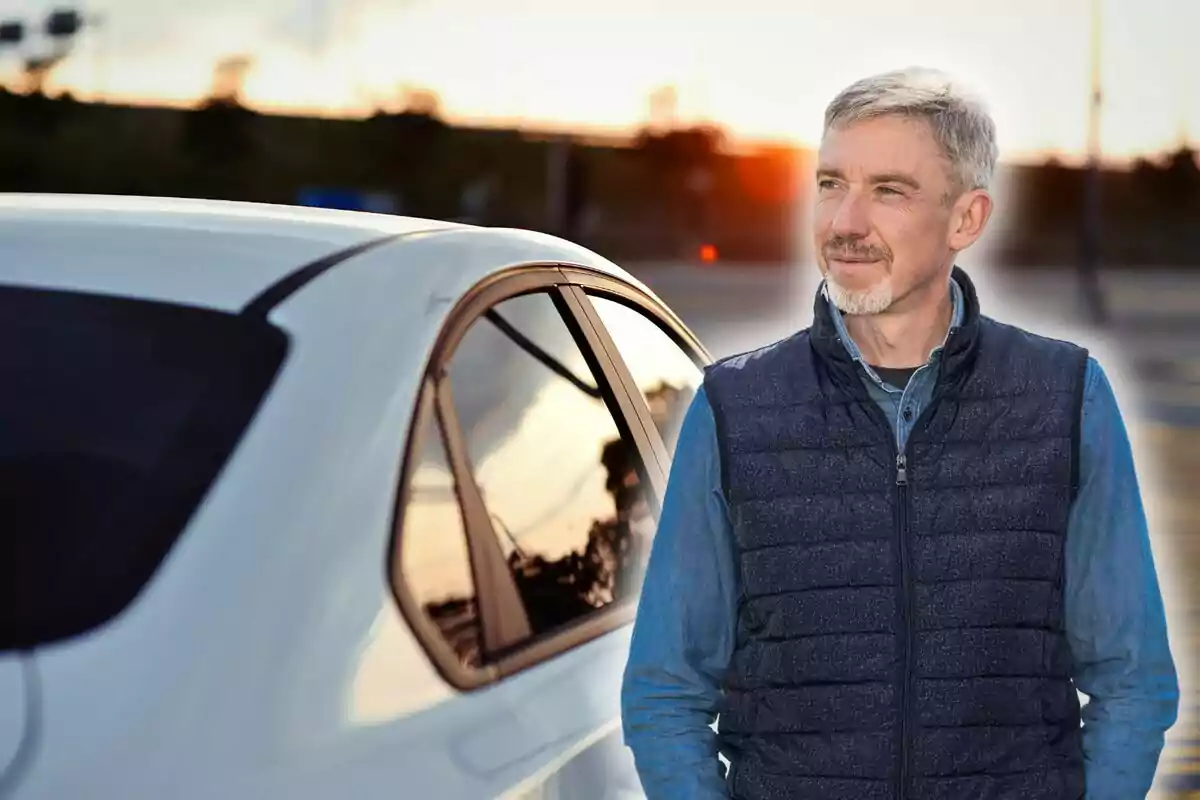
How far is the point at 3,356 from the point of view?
2.31 m

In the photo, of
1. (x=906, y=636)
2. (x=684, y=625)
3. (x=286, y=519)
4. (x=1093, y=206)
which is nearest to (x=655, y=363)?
(x=684, y=625)

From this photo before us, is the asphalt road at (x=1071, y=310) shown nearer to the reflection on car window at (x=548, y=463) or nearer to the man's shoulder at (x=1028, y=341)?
the man's shoulder at (x=1028, y=341)

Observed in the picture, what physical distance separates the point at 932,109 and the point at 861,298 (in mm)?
256

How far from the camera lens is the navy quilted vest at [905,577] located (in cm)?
233

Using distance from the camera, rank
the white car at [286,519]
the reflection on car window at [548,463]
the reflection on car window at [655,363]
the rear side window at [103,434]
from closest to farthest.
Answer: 1. the white car at [286,519]
2. the rear side window at [103,434]
3. the reflection on car window at [548,463]
4. the reflection on car window at [655,363]

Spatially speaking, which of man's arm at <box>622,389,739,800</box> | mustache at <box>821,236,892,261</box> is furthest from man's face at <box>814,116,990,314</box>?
man's arm at <box>622,389,739,800</box>

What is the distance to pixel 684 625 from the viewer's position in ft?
7.91

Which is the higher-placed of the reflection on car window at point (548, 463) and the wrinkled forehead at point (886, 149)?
the wrinkled forehead at point (886, 149)

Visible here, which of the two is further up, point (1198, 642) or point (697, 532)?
point (697, 532)

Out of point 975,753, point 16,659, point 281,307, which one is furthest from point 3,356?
point 975,753

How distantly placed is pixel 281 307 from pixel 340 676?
1.71 feet

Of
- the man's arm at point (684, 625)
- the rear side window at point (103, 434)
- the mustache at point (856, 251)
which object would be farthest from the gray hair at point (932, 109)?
the rear side window at point (103, 434)

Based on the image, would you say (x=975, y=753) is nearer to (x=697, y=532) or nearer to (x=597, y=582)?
(x=697, y=532)

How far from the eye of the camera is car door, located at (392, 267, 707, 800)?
224cm
